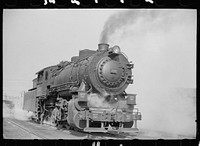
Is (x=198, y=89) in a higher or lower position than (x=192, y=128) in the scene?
higher

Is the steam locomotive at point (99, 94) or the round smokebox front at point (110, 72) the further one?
the round smokebox front at point (110, 72)

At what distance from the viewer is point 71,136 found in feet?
29.6

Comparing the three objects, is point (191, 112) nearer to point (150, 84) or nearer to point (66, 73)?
point (150, 84)

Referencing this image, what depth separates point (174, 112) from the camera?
10922 mm

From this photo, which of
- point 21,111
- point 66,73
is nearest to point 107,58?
point 66,73

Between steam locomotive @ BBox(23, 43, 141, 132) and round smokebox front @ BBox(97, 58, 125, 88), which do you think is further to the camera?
round smokebox front @ BBox(97, 58, 125, 88)

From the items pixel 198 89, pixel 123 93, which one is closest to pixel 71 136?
pixel 123 93

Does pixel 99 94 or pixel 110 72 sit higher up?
pixel 110 72

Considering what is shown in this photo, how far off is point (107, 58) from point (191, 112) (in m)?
3.15

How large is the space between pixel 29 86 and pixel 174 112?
7718 millimetres

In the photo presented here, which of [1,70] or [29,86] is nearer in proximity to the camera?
[1,70]
